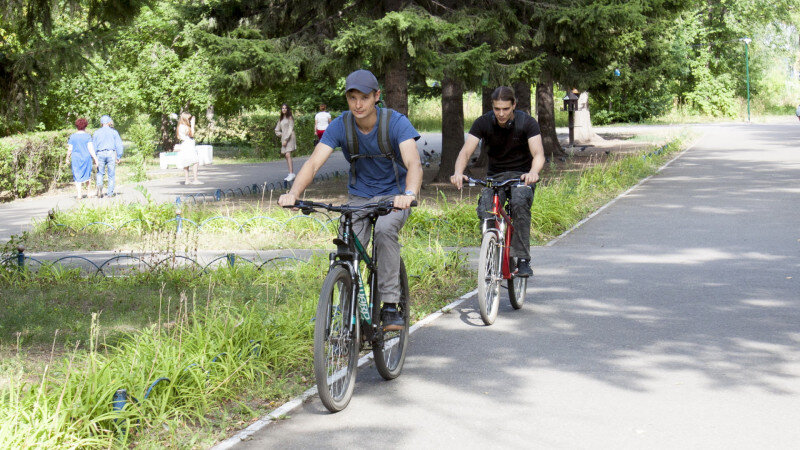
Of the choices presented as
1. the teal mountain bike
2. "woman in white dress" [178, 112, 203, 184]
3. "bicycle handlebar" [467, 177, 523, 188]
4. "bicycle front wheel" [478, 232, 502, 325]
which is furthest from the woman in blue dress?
the teal mountain bike

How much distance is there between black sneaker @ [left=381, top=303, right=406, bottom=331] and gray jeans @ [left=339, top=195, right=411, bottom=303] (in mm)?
100

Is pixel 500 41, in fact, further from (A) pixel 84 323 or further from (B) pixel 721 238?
(A) pixel 84 323

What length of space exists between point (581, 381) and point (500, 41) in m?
11.4

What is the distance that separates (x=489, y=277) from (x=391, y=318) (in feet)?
5.76

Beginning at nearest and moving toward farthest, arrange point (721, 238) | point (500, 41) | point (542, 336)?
point (542, 336)
point (721, 238)
point (500, 41)

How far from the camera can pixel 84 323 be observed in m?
7.54

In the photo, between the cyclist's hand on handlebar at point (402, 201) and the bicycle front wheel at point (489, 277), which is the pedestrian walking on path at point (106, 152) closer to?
the bicycle front wheel at point (489, 277)

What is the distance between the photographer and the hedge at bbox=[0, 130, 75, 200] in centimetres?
1936

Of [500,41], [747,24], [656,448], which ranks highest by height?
[747,24]

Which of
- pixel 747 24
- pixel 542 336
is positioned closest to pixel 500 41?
pixel 542 336

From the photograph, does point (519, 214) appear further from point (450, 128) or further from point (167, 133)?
point (167, 133)

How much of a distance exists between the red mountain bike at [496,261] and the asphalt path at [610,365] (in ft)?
0.51

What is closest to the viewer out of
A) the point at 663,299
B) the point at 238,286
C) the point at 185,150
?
the point at 663,299

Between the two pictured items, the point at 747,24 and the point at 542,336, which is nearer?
the point at 542,336
